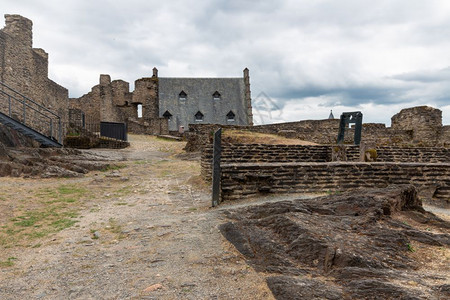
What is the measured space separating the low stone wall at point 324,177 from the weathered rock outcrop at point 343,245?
1573 mm

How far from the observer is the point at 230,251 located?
3.96 m

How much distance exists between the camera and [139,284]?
10.6 ft

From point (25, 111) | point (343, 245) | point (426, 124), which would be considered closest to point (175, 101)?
point (25, 111)

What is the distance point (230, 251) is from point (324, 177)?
4.41 meters

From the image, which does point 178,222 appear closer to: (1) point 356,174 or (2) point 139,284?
(2) point 139,284

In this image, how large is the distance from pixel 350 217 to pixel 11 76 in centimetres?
1928

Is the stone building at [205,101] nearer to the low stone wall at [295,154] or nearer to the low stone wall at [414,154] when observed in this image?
the low stone wall at [414,154]

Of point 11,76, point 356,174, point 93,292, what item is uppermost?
point 11,76

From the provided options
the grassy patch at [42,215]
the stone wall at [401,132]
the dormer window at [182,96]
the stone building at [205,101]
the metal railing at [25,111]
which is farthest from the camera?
the dormer window at [182,96]

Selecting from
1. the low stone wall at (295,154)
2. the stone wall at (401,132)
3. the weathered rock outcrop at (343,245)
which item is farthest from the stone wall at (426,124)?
the weathered rock outcrop at (343,245)

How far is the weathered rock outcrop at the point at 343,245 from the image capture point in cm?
269

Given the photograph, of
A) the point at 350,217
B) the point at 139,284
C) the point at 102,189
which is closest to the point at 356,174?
the point at 350,217

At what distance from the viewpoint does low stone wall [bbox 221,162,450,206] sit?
714cm

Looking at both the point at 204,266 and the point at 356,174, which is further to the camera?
the point at 356,174
